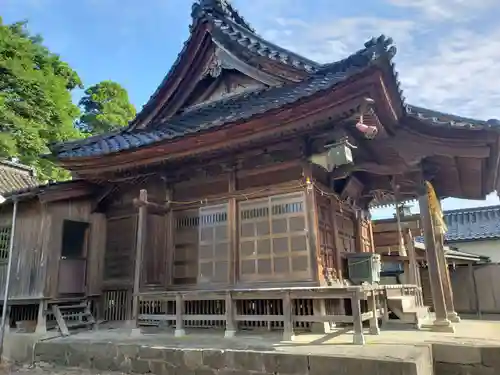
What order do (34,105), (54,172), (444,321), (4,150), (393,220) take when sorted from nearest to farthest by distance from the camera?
(444,321) → (393,220) → (4,150) → (34,105) → (54,172)

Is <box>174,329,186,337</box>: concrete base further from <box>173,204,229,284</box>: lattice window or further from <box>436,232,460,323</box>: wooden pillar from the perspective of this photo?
<box>436,232,460,323</box>: wooden pillar

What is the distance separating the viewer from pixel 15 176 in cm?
1448

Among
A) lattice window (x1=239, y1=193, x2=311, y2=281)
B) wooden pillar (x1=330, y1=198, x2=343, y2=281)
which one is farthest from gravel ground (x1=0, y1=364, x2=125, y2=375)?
wooden pillar (x1=330, y1=198, x2=343, y2=281)

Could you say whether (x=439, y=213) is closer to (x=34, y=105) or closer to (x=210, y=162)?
(x=210, y=162)

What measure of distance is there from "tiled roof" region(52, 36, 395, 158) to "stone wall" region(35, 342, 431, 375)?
12.9 feet

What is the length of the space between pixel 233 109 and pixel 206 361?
5.58 m

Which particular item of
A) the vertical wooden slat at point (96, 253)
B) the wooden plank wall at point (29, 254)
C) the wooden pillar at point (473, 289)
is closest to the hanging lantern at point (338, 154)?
Result: the vertical wooden slat at point (96, 253)

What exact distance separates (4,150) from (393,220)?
18.5 metres

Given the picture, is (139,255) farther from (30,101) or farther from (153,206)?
(30,101)

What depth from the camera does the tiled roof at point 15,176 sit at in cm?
1357

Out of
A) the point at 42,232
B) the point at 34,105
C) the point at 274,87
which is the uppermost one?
the point at 34,105

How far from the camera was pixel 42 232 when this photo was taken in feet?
30.6

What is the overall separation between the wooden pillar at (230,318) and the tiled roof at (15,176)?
10.1m

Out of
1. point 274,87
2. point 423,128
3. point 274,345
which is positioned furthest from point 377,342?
point 274,87
